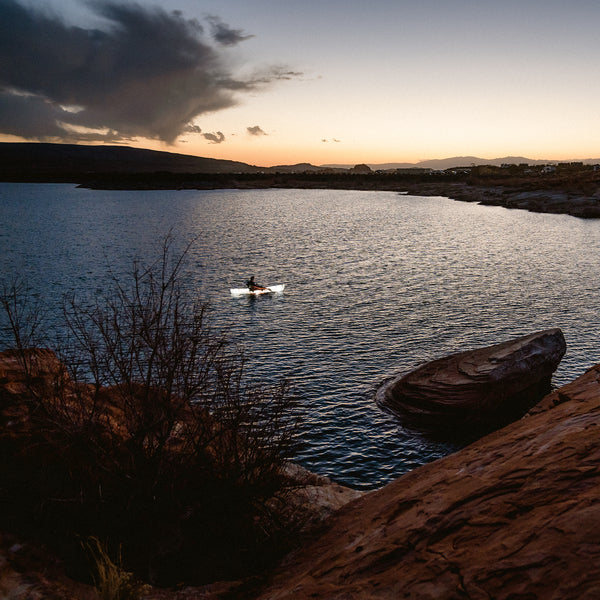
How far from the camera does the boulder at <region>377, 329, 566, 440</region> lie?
2236cm

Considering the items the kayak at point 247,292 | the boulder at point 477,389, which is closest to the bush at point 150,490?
the boulder at point 477,389

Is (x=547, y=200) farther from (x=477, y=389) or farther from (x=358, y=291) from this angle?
(x=477, y=389)

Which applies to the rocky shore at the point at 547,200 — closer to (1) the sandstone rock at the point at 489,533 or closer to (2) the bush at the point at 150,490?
(1) the sandstone rock at the point at 489,533

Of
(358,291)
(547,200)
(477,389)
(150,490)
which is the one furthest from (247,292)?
(547,200)

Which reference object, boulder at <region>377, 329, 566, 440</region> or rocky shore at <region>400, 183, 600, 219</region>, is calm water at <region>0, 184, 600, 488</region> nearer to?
boulder at <region>377, 329, 566, 440</region>

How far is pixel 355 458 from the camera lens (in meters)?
20.5

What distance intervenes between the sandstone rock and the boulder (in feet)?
34.1

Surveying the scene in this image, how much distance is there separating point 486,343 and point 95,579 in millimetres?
28520

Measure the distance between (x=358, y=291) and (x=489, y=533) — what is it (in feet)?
135

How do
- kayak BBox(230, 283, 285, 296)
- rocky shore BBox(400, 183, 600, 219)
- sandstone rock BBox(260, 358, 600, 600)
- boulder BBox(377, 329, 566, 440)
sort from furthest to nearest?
rocky shore BBox(400, 183, 600, 219) < kayak BBox(230, 283, 285, 296) < boulder BBox(377, 329, 566, 440) < sandstone rock BBox(260, 358, 600, 600)

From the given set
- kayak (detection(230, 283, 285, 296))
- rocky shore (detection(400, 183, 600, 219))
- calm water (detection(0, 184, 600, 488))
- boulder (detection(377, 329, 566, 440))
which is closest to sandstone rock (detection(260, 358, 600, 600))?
calm water (detection(0, 184, 600, 488))

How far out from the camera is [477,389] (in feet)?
73.1

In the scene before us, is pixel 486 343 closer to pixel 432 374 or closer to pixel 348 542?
pixel 432 374

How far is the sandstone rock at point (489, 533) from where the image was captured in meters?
6.25
